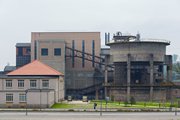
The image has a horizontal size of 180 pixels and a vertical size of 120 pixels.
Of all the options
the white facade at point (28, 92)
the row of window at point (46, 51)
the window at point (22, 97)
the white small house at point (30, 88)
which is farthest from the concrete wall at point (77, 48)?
the window at point (22, 97)

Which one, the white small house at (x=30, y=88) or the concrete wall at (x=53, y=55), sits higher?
the concrete wall at (x=53, y=55)

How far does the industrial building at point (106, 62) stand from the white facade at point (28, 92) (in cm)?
2150

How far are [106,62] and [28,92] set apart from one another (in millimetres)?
33459

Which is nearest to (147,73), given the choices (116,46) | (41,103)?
(116,46)

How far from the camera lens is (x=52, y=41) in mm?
112125

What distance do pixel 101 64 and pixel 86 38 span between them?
28.4 ft

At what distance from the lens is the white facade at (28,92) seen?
73.4 m

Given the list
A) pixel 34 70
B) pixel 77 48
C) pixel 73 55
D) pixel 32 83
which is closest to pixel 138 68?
pixel 73 55

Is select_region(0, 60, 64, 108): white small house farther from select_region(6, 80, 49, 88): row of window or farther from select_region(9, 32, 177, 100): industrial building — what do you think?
select_region(9, 32, 177, 100): industrial building

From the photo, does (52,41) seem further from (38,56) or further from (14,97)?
(14,97)

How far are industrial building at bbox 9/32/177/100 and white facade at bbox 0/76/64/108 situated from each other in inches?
847

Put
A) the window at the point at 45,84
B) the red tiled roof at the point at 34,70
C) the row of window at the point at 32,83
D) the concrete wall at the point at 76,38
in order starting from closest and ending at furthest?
the row of window at the point at 32,83 < the window at the point at 45,84 < the red tiled roof at the point at 34,70 < the concrete wall at the point at 76,38

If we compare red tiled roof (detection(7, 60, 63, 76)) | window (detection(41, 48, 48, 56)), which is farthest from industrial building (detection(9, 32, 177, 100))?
red tiled roof (detection(7, 60, 63, 76))

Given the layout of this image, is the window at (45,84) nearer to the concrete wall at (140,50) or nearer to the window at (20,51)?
the concrete wall at (140,50)
